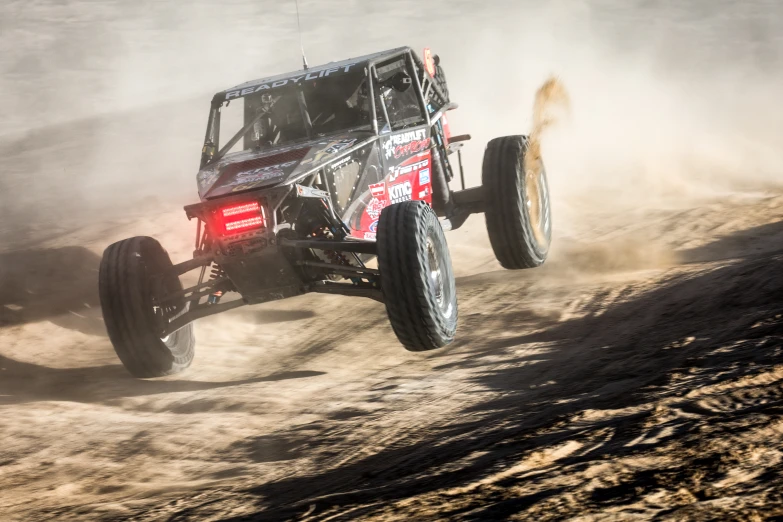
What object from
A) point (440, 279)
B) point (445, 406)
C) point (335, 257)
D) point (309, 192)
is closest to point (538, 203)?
point (440, 279)

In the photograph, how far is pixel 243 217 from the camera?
17.3ft

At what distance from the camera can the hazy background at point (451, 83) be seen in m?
12.8

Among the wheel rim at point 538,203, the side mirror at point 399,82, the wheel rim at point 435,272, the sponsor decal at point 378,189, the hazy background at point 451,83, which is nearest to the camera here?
the wheel rim at point 435,272

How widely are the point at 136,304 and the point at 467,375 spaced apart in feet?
6.95

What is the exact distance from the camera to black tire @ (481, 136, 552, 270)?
6.76m

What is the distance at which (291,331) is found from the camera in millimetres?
7047

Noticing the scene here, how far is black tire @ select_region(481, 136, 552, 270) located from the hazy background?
3.13 m

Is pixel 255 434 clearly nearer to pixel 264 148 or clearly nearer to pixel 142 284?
pixel 142 284

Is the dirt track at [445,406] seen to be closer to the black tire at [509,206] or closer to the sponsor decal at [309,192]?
the black tire at [509,206]

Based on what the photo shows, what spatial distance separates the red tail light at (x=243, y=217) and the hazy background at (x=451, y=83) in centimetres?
537

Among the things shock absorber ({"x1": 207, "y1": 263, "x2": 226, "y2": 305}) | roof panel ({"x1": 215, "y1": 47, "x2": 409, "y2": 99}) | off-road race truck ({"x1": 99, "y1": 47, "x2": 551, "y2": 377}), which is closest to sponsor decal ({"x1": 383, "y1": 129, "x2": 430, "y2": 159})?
off-road race truck ({"x1": 99, "y1": 47, "x2": 551, "y2": 377})

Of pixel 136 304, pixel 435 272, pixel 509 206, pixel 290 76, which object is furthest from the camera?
pixel 509 206

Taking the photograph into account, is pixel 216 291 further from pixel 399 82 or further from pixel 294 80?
pixel 399 82

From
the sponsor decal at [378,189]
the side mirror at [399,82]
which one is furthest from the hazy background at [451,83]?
the sponsor decal at [378,189]
